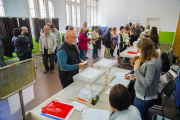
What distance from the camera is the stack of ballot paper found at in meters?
1.39

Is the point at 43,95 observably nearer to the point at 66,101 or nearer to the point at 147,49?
the point at 66,101

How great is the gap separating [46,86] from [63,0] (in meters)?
7.16

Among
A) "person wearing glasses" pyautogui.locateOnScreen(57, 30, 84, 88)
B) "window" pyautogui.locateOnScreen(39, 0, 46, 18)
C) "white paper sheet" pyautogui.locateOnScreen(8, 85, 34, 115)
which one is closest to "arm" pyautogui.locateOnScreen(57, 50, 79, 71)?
"person wearing glasses" pyautogui.locateOnScreen(57, 30, 84, 88)

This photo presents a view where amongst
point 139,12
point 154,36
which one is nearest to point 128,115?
point 154,36

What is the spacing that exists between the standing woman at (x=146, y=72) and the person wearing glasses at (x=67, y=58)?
40.7 inches

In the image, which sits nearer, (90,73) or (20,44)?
(90,73)

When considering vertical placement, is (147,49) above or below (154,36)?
below

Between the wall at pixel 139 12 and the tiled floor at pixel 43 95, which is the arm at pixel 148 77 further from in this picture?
the wall at pixel 139 12

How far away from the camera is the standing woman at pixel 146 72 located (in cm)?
144

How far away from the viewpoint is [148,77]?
1451 mm

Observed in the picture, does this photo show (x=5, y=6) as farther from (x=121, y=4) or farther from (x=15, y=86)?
(x=121, y=4)

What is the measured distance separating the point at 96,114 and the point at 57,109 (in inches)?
18.8

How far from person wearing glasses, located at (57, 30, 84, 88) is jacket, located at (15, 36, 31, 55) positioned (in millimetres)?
2454

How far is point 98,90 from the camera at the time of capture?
6.14 ft
